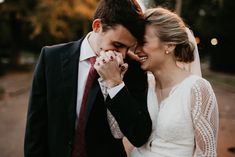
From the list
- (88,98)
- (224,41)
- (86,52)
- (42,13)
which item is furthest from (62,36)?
(88,98)

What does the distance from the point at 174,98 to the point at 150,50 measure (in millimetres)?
388

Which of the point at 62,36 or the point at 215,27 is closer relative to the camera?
the point at 62,36

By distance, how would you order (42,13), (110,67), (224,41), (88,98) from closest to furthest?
(110,67)
(88,98)
(42,13)
(224,41)

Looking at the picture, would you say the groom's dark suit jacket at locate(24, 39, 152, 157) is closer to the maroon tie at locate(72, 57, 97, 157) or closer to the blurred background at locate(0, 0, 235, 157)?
the maroon tie at locate(72, 57, 97, 157)

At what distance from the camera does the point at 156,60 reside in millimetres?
2961

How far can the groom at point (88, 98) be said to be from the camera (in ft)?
8.96

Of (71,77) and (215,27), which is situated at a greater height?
(71,77)

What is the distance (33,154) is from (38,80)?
55 centimetres

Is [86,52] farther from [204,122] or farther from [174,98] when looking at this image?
[204,122]

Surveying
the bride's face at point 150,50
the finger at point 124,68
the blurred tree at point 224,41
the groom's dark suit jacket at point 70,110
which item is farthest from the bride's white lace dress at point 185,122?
the blurred tree at point 224,41

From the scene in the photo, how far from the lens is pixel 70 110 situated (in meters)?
2.78

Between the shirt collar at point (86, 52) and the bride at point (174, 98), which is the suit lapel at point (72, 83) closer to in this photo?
the shirt collar at point (86, 52)

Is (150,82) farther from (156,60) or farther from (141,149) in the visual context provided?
(141,149)

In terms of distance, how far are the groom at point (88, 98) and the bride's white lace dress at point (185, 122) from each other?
11 centimetres
